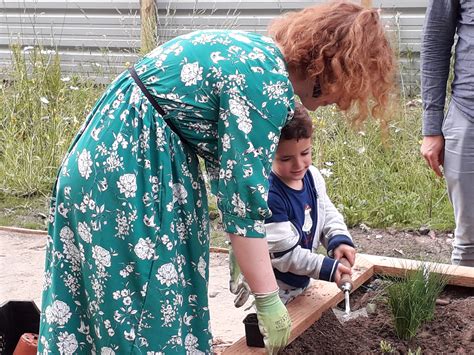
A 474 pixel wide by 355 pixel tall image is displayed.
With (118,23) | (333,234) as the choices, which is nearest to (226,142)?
(333,234)

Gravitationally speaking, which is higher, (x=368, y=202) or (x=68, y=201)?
(x=68, y=201)

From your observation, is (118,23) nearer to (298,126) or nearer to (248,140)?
(298,126)

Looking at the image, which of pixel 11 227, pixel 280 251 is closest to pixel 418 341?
pixel 280 251

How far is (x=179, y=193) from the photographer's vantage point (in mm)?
2301

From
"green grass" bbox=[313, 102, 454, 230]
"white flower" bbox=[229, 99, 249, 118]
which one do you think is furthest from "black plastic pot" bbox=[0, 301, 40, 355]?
"green grass" bbox=[313, 102, 454, 230]

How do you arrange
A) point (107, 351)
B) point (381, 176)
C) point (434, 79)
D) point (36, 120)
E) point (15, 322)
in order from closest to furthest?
1. point (107, 351)
2. point (15, 322)
3. point (434, 79)
4. point (381, 176)
5. point (36, 120)

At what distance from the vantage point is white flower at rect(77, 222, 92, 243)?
90.6 inches

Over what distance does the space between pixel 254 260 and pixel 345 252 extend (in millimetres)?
835

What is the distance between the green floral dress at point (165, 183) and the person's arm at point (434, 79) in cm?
140

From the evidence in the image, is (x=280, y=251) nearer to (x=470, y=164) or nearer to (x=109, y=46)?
(x=470, y=164)

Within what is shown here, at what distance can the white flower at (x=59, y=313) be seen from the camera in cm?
243

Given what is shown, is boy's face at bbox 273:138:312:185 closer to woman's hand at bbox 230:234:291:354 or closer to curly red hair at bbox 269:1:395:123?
curly red hair at bbox 269:1:395:123

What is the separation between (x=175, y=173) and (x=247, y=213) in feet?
0.88

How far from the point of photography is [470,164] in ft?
10.7
